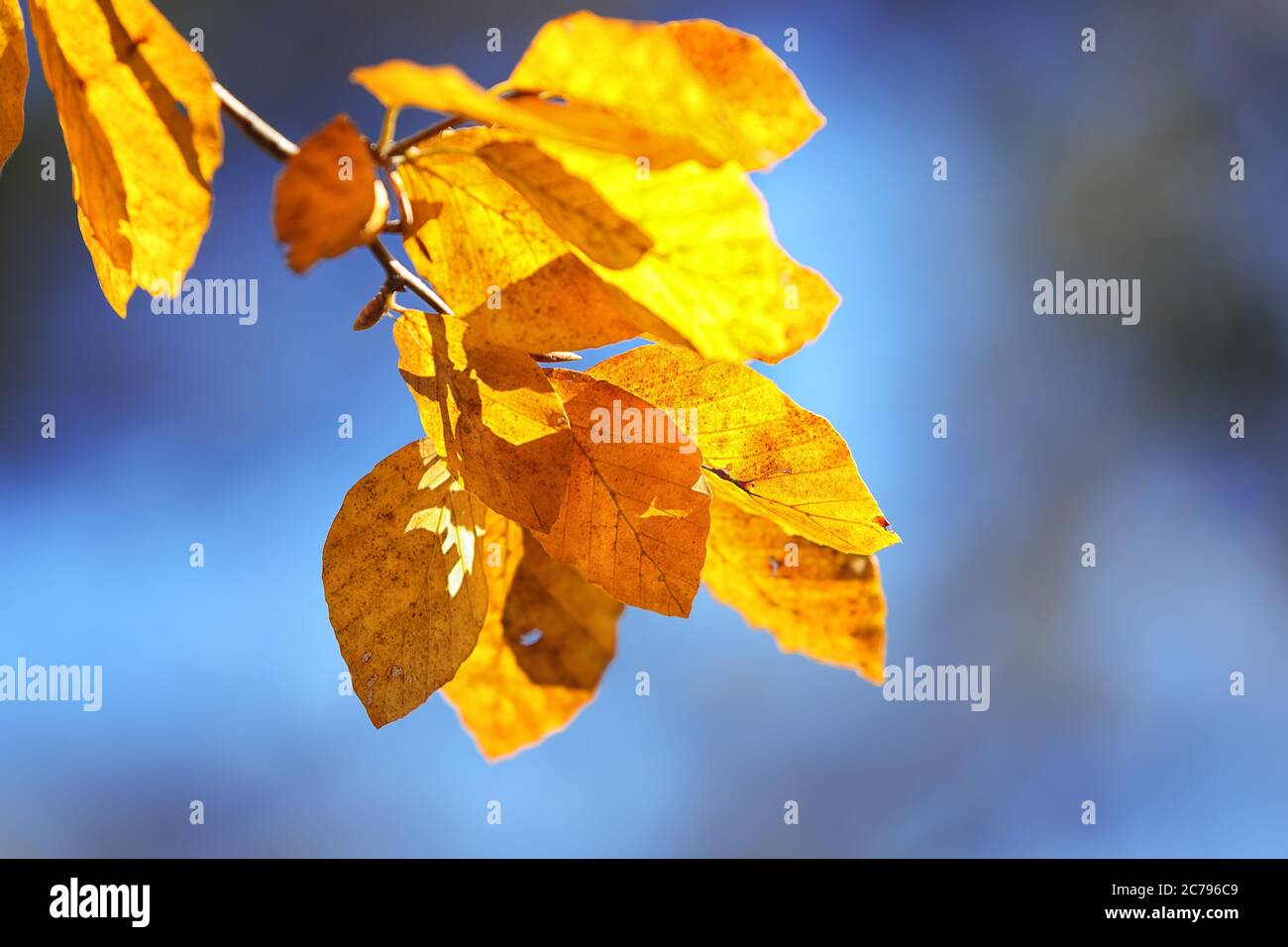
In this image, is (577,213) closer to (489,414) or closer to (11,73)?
(489,414)

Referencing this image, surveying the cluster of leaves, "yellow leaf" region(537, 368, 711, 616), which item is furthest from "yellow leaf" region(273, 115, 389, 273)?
"yellow leaf" region(537, 368, 711, 616)

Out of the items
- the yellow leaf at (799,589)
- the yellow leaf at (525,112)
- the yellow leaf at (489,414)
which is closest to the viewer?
the yellow leaf at (525,112)

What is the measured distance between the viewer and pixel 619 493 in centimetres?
36

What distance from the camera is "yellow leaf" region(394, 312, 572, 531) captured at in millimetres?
341

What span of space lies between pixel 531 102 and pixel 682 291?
2.9 inches

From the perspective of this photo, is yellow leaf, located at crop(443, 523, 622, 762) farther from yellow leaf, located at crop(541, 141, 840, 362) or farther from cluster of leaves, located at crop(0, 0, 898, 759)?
yellow leaf, located at crop(541, 141, 840, 362)

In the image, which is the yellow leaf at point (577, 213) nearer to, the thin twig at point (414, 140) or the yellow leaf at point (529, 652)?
the thin twig at point (414, 140)

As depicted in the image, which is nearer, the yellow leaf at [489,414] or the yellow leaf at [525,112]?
the yellow leaf at [525,112]

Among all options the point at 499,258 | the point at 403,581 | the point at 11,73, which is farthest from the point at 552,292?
the point at 11,73

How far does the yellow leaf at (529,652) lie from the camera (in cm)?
50

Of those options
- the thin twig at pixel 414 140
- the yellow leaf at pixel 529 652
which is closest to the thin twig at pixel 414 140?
the thin twig at pixel 414 140

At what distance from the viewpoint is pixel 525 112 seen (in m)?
0.25

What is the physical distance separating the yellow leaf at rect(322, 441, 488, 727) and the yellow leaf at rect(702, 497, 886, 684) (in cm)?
13

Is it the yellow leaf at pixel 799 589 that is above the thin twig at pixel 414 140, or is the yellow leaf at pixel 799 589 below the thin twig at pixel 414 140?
below
